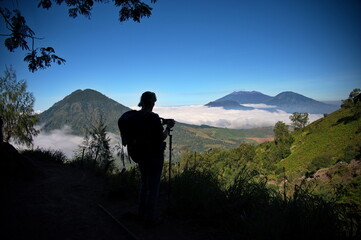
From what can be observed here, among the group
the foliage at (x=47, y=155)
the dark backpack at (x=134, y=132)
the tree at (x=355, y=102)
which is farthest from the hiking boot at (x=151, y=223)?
the tree at (x=355, y=102)

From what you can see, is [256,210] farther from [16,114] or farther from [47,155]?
[16,114]

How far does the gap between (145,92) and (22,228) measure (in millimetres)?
2908

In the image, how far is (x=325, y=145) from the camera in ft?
204

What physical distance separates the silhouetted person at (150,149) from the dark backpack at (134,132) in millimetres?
17

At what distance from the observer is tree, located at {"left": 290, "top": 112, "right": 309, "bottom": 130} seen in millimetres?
87575

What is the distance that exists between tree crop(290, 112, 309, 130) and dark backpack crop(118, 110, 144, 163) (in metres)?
100

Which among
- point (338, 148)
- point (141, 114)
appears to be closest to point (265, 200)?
point (141, 114)

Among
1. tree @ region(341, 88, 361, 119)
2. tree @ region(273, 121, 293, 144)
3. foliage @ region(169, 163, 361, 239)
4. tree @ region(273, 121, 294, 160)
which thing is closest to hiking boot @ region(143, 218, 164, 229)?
foliage @ region(169, 163, 361, 239)

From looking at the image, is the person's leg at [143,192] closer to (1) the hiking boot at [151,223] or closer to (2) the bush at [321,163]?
(1) the hiking boot at [151,223]

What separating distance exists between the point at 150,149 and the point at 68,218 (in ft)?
7.14

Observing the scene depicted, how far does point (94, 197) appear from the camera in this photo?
4.82m

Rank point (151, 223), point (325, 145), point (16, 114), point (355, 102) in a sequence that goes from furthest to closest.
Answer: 1. point (325, 145)
2. point (355, 102)
3. point (16, 114)
4. point (151, 223)

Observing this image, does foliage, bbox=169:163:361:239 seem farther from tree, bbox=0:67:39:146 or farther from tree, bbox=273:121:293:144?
tree, bbox=273:121:293:144

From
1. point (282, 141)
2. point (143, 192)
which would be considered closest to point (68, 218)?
point (143, 192)
